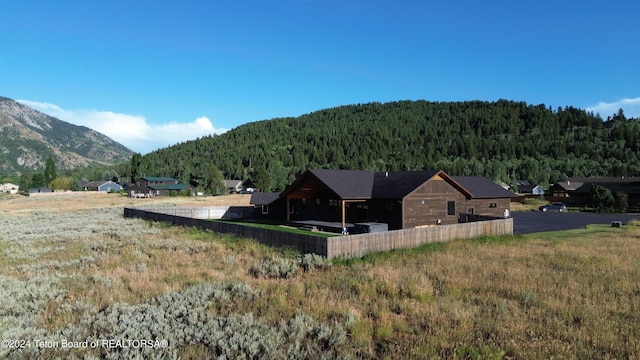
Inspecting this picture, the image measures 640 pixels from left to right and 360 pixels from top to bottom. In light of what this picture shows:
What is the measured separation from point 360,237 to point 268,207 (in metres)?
28.5

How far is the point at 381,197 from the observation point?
1282 inches

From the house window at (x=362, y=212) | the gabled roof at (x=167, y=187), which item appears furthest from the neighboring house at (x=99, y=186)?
the house window at (x=362, y=212)

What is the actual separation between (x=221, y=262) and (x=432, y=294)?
32.9 feet

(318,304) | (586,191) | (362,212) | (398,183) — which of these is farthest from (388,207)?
(586,191)

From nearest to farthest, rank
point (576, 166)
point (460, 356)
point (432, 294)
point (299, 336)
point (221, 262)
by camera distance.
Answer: point (460, 356)
point (299, 336)
point (432, 294)
point (221, 262)
point (576, 166)

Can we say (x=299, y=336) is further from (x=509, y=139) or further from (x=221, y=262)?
(x=509, y=139)

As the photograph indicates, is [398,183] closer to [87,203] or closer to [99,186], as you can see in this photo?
[87,203]

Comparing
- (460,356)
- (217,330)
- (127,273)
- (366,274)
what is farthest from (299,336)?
(127,273)

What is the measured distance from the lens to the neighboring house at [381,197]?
105ft

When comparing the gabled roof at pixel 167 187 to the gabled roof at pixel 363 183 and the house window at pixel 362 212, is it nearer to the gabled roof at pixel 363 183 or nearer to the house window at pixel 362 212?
the gabled roof at pixel 363 183

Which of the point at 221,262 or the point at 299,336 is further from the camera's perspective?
the point at 221,262

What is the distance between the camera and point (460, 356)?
336 inches

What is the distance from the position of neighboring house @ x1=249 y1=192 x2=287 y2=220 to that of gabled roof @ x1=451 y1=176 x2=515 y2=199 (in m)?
19.8

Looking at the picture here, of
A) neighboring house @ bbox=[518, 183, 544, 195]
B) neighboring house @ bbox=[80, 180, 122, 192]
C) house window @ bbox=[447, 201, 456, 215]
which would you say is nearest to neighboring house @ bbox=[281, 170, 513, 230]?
house window @ bbox=[447, 201, 456, 215]
